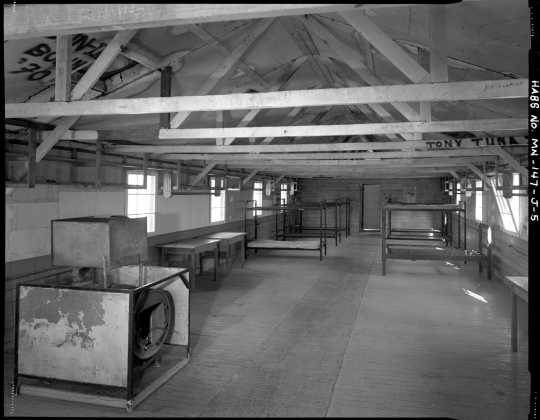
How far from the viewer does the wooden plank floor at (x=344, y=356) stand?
402 cm

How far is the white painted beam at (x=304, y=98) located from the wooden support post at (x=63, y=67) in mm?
86

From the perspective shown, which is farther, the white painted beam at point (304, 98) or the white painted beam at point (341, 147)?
the white painted beam at point (341, 147)

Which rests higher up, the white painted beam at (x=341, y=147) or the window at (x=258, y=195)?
the white painted beam at (x=341, y=147)

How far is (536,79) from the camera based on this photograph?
6.82ft

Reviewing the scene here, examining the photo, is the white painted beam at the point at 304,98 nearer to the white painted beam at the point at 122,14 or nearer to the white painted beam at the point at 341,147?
the white painted beam at the point at 122,14

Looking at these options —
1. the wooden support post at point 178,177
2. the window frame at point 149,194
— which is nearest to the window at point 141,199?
the window frame at point 149,194

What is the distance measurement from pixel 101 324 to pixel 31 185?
2.38 meters

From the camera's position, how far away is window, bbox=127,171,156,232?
8461mm

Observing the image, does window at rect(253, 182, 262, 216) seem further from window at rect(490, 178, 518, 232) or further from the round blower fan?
the round blower fan

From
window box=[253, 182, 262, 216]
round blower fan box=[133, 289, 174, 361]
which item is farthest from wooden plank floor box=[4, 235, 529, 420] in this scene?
window box=[253, 182, 262, 216]

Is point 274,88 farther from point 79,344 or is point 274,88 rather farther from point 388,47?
point 79,344

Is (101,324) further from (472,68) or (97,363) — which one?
(472,68)

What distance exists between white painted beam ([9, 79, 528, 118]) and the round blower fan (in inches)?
71.3

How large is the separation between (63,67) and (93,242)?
1673mm
